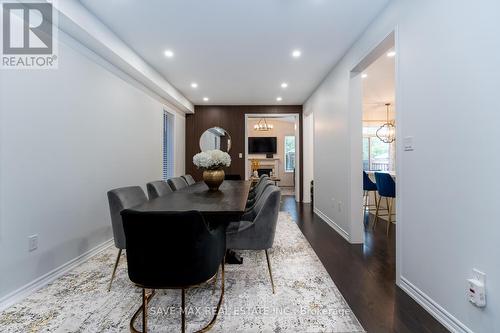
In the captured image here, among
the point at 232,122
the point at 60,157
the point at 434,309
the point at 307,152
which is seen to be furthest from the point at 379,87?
the point at 60,157

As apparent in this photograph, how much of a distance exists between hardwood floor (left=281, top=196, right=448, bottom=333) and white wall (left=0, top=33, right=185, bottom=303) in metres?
2.69

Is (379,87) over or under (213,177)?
over

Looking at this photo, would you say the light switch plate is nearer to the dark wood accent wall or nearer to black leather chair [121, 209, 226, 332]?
black leather chair [121, 209, 226, 332]

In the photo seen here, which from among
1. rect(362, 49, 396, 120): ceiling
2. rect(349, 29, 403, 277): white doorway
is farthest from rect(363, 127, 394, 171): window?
rect(349, 29, 403, 277): white doorway

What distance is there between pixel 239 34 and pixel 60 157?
2370mm

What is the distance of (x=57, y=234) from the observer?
234 cm

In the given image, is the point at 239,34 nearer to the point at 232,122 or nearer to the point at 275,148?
the point at 232,122

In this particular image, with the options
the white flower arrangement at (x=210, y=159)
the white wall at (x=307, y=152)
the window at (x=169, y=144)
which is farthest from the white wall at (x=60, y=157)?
the white wall at (x=307, y=152)

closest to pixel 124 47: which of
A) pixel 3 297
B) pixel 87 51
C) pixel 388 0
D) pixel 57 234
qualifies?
pixel 87 51

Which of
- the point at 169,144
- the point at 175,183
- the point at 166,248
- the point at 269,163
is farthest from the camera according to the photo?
the point at 269,163

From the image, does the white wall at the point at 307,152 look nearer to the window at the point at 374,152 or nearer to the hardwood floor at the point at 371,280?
the hardwood floor at the point at 371,280

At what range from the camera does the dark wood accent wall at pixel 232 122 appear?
6.44 m

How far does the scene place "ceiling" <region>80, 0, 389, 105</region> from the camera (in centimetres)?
239

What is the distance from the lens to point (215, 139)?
666 centimetres
